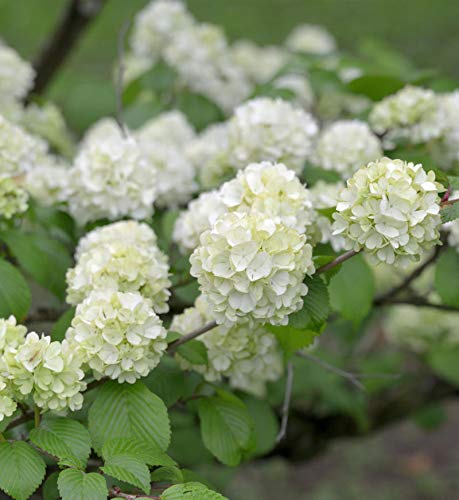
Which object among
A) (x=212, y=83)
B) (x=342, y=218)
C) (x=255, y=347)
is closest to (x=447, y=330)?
(x=212, y=83)

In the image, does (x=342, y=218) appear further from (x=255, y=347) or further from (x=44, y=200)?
(x=44, y=200)

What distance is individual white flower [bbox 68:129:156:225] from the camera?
2.06m

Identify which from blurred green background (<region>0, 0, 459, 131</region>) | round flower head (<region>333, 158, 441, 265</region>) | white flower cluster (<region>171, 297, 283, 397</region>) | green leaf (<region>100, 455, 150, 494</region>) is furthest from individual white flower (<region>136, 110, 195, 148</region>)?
blurred green background (<region>0, 0, 459, 131</region>)

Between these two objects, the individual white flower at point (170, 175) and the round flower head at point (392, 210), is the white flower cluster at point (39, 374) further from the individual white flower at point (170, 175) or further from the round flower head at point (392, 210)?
the individual white flower at point (170, 175)

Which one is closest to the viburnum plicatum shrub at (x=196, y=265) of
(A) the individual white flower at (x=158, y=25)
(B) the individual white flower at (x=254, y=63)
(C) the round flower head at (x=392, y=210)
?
(C) the round flower head at (x=392, y=210)

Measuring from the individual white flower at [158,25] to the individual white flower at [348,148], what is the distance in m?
1.44

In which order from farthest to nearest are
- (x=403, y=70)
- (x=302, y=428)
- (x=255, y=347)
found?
1. (x=302, y=428)
2. (x=403, y=70)
3. (x=255, y=347)

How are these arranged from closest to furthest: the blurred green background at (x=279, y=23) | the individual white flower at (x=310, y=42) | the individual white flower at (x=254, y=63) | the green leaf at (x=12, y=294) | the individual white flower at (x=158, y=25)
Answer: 1. the green leaf at (x=12, y=294)
2. the individual white flower at (x=158, y=25)
3. the individual white flower at (x=254, y=63)
4. the individual white flower at (x=310, y=42)
5. the blurred green background at (x=279, y=23)

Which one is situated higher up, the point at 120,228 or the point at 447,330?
the point at 120,228

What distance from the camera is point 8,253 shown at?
83.8 inches

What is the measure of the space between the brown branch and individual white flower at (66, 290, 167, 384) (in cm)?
243

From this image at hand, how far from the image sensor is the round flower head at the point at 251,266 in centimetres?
138

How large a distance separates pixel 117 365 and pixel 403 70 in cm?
215

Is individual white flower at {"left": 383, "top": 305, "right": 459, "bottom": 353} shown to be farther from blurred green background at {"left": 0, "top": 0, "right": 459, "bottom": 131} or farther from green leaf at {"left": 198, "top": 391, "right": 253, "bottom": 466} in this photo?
blurred green background at {"left": 0, "top": 0, "right": 459, "bottom": 131}
